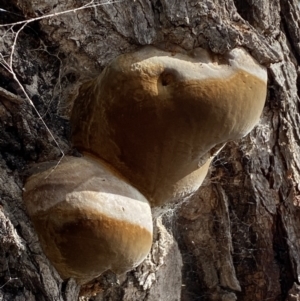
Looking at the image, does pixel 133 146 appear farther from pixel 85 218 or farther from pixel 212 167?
pixel 212 167

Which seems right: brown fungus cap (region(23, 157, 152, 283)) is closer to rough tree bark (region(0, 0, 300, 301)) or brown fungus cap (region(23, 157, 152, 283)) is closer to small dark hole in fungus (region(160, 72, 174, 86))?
rough tree bark (region(0, 0, 300, 301))

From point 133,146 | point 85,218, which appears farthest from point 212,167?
point 85,218

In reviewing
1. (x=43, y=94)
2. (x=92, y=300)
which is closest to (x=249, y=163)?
(x=92, y=300)

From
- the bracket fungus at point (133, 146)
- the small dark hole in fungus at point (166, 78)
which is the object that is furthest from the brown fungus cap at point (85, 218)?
the small dark hole in fungus at point (166, 78)

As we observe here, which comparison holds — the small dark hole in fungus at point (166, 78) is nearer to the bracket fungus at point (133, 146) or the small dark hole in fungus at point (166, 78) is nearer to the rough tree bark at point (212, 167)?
the bracket fungus at point (133, 146)

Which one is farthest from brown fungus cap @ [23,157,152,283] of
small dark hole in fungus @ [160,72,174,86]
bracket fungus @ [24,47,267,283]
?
small dark hole in fungus @ [160,72,174,86]

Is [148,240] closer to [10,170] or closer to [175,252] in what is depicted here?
[10,170]
